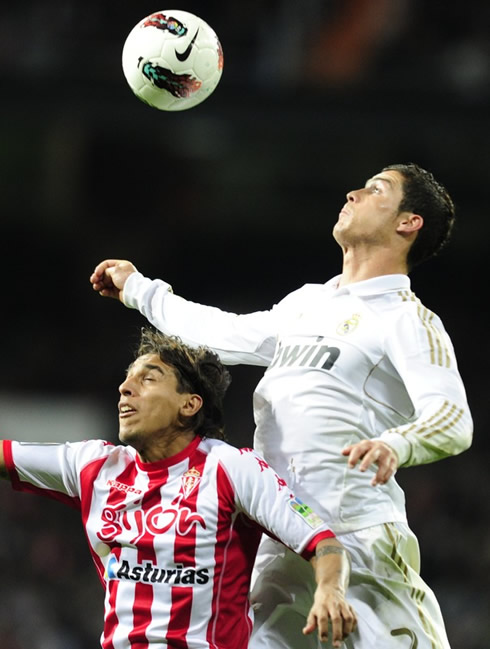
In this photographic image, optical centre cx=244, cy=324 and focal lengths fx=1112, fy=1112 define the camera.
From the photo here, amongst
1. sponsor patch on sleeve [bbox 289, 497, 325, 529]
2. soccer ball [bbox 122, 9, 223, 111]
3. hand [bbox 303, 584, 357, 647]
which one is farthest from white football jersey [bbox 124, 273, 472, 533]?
soccer ball [bbox 122, 9, 223, 111]

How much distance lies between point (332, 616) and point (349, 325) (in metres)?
1.02

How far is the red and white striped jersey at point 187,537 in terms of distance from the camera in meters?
3.41

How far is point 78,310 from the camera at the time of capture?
13484 mm

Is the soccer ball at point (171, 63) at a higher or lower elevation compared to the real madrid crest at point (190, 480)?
higher

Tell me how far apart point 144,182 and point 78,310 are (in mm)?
1755

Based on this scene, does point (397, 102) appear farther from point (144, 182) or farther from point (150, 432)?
point (150, 432)

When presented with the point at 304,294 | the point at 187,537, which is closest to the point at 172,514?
the point at 187,537

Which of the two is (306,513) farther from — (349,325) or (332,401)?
(349,325)

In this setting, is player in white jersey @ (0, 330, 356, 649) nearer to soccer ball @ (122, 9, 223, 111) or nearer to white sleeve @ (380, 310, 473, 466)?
white sleeve @ (380, 310, 473, 466)

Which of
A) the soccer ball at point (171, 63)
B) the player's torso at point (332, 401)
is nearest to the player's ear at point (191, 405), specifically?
the player's torso at point (332, 401)

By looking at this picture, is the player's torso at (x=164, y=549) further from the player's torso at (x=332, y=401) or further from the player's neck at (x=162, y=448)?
the player's torso at (x=332, y=401)

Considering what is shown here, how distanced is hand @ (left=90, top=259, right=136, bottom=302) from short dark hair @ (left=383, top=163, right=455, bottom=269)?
1.09 meters

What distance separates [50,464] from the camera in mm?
3750

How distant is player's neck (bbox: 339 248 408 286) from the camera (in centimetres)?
388
